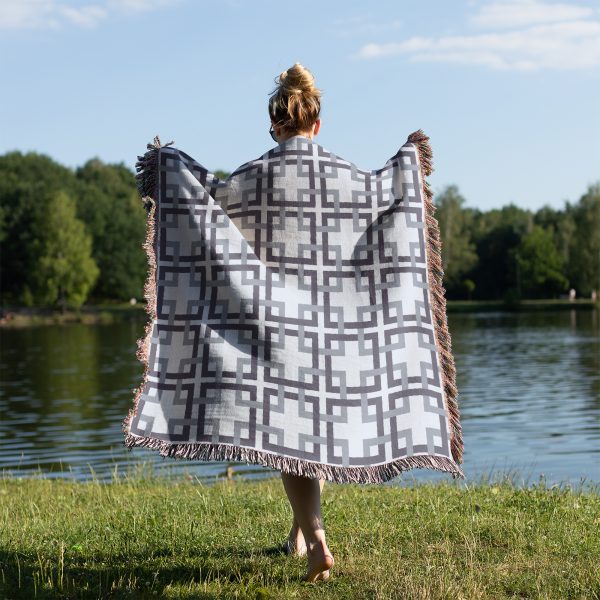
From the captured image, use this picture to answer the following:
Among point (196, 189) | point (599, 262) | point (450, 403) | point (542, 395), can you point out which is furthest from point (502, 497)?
point (599, 262)

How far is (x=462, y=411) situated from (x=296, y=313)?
17.0m

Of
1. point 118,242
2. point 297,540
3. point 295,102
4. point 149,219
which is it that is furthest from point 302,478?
point 118,242

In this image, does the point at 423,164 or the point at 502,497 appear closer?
the point at 423,164

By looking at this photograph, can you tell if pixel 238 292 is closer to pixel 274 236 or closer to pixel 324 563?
pixel 274 236

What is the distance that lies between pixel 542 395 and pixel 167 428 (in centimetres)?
2030

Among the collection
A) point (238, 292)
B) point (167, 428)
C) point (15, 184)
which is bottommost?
point (167, 428)

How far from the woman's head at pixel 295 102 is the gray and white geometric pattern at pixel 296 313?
98mm

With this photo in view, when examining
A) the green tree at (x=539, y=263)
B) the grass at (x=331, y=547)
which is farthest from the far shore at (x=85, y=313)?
the grass at (x=331, y=547)

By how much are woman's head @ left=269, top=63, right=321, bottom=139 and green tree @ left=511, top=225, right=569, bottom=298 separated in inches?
3594

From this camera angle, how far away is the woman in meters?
4.73

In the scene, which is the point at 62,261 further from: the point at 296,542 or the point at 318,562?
the point at 318,562

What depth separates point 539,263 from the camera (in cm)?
9425

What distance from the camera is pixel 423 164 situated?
5.14m

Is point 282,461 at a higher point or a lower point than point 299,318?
lower
